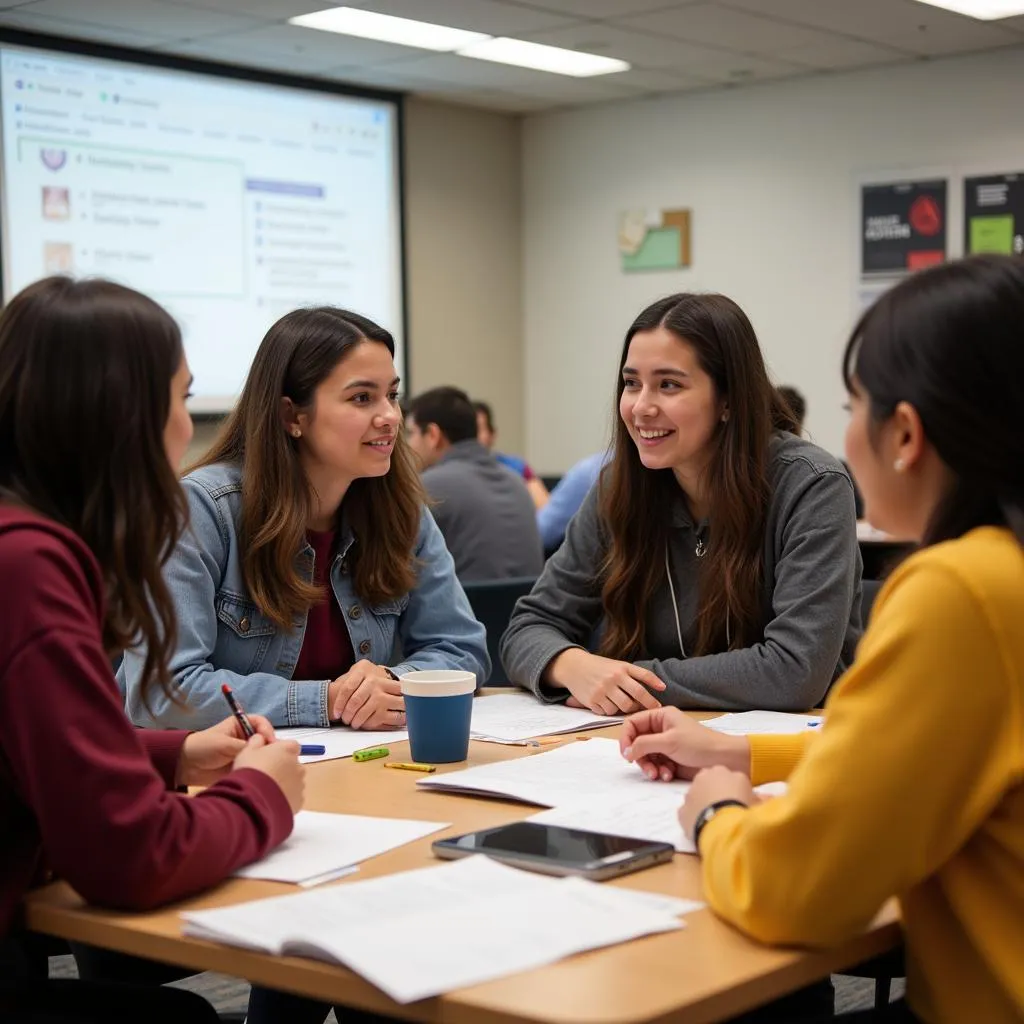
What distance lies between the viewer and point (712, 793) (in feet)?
4.78

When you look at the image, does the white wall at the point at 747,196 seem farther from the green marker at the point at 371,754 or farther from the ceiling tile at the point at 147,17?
the green marker at the point at 371,754

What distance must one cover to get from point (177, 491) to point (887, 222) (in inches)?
233

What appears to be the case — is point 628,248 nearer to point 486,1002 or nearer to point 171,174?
point 171,174

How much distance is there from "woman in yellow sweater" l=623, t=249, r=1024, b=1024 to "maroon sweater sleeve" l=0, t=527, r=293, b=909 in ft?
1.65

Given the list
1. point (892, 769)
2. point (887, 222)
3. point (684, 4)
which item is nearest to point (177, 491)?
point (892, 769)

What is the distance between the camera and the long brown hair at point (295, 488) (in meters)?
2.28

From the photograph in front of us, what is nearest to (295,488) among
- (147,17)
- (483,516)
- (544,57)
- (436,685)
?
(436,685)

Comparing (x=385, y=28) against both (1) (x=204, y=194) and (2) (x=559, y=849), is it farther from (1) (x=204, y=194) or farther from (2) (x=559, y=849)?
(2) (x=559, y=849)

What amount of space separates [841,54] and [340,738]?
5.32 metres

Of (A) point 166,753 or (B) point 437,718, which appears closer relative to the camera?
(A) point 166,753

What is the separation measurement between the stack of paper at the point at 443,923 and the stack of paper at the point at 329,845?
0.07 metres

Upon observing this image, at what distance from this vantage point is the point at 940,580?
1.20 meters

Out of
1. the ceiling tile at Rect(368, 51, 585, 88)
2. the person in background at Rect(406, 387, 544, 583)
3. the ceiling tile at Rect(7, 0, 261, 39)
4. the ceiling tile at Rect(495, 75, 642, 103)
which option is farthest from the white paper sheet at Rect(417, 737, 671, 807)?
the ceiling tile at Rect(495, 75, 642, 103)

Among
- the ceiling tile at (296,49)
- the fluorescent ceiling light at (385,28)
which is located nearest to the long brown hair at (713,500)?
the fluorescent ceiling light at (385,28)
